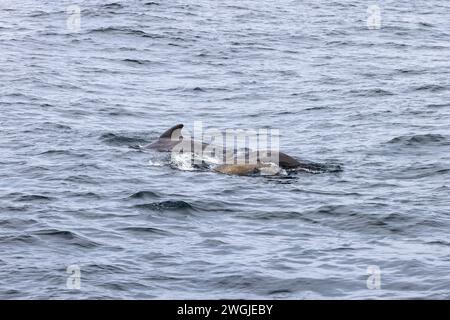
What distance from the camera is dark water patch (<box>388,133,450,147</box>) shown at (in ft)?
74.5

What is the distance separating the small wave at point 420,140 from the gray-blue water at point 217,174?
0.21 feet

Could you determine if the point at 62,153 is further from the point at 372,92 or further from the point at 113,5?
the point at 113,5

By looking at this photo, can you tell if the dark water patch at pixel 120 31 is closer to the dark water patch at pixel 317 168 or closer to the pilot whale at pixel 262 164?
the pilot whale at pixel 262 164

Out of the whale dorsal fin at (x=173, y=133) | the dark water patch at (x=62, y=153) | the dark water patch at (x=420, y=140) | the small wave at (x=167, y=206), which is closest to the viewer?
the small wave at (x=167, y=206)

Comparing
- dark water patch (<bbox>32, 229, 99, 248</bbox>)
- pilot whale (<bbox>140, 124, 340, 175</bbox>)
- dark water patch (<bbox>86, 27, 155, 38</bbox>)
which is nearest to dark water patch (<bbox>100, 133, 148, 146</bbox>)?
pilot whale (<bbox>140, 124, 340, 175</bbox>)

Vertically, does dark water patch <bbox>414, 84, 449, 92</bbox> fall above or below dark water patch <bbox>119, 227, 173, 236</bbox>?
below

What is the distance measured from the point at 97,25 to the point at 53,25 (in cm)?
180

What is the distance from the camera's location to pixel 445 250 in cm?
1479

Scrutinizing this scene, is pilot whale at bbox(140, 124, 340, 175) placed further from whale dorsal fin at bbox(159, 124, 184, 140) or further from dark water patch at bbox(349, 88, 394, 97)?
dark water patch at bbox(349, 88, 394, 97)

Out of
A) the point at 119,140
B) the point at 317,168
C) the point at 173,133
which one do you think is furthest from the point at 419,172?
the point at 119,140

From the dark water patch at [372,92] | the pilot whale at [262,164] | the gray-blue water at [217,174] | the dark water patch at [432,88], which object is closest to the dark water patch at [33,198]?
the gray-blue water at [217,174]

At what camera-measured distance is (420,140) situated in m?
23.0

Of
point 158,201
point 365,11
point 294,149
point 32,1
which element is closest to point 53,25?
point 32,1

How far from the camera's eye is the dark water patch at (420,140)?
894 inches
